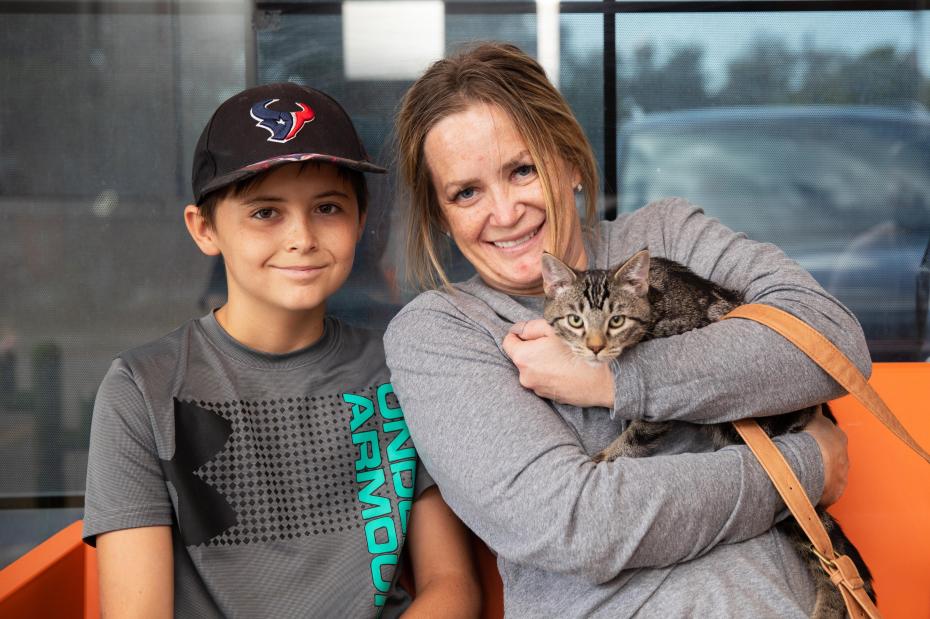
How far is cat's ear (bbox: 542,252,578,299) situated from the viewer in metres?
1.71

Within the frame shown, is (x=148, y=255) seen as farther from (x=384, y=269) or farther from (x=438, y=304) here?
(x=438, y=304)

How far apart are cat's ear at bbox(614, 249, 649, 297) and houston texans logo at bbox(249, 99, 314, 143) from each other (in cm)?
69

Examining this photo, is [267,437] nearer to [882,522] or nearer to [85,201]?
[85,201]

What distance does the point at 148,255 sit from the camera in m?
2.66

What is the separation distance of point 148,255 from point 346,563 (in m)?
1.33

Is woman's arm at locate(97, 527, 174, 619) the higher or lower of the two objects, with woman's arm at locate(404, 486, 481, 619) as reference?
higher

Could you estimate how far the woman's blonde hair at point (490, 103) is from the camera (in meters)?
1.74

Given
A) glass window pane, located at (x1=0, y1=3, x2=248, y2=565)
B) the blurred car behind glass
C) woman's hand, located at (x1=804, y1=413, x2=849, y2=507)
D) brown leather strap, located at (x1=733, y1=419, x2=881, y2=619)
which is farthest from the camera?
the blurred car behind glass

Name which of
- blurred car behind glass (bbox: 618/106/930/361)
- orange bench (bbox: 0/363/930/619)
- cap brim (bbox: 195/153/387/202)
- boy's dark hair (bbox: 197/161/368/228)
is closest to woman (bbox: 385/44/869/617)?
boy's dark hair (bbox: 197/161/368/228)

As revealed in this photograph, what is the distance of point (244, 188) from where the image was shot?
5.67 ft

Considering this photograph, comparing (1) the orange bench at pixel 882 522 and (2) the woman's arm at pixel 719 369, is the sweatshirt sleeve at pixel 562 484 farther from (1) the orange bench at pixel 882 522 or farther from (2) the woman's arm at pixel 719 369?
(1) the orange bench at pixel 882 522

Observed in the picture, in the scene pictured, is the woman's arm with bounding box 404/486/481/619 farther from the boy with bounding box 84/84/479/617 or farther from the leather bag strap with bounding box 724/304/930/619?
the leather bag strap with bounding box 724/304/930/619

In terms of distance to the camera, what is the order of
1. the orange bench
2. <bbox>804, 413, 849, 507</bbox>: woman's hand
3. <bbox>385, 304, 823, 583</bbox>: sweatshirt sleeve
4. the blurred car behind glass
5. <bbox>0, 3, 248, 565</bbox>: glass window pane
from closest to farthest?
<bbox>385, 304, 823, 583</bbox>: sweatshirt sleeve → <bbox>804, 413, 849, 507</bbox>: woman's hand → the orange bench → <bbox>0, 3, 248, 565</bbox>: glass window pane → the blurred car behind glass

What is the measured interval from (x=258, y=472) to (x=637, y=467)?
76 centimetres
